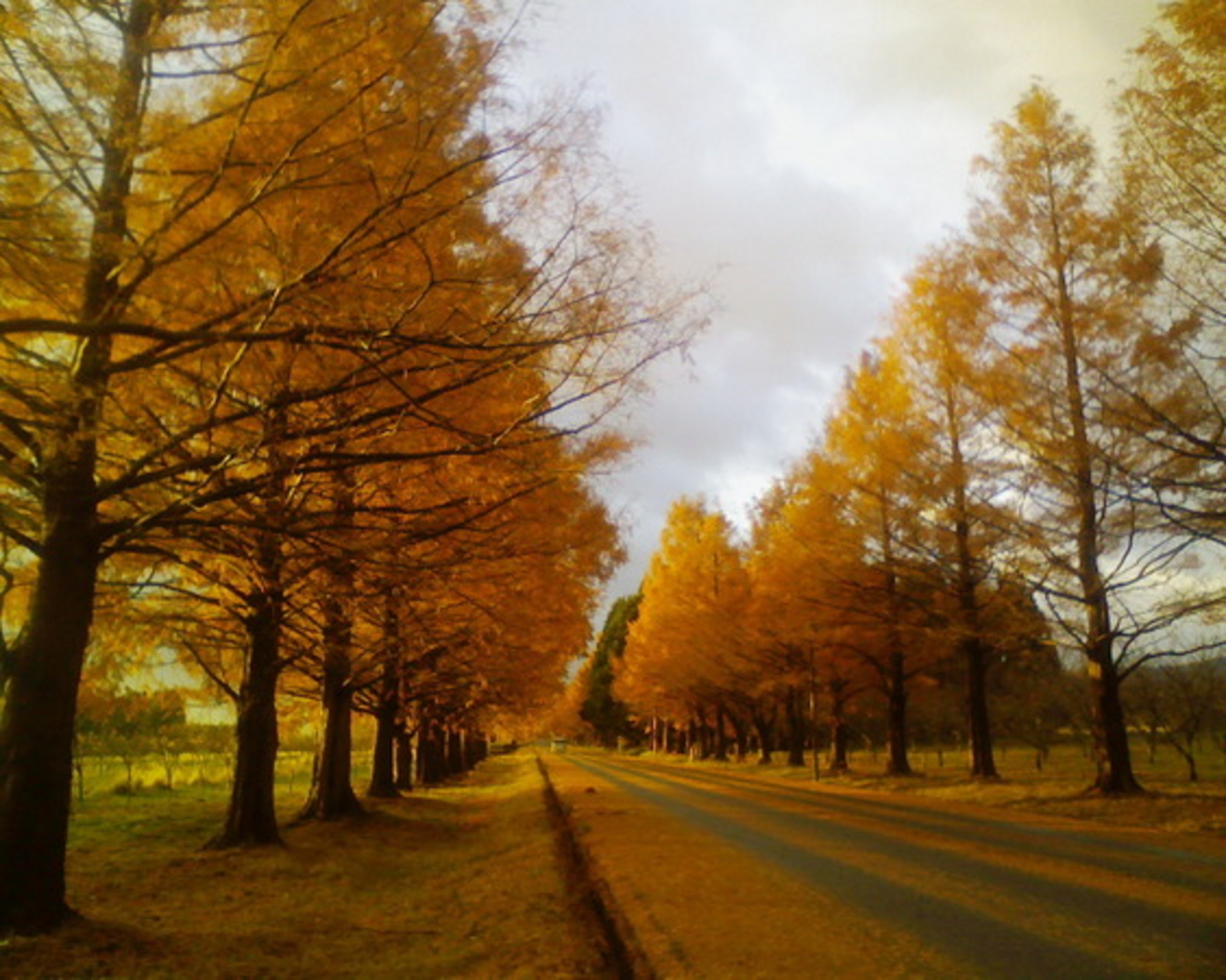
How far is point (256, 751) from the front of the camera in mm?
9945

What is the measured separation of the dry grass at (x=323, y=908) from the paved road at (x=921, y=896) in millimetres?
781

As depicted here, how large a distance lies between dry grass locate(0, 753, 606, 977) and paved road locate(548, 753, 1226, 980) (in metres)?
0.78

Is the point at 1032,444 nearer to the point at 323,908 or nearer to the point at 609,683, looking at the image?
the point at 323,908

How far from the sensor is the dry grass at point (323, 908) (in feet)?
15.8

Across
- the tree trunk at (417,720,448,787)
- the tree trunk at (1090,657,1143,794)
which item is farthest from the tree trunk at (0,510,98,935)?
the tree trunk at (417,720,448,787)

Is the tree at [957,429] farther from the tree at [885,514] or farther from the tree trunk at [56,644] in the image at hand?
the tree trunk at [56,644]

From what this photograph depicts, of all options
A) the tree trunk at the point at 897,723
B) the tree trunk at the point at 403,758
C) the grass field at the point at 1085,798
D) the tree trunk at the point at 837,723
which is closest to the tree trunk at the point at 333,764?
the tree trunk at the point at 403,758

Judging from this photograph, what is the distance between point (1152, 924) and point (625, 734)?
77.5m

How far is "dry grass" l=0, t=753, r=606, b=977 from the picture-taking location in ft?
15.8

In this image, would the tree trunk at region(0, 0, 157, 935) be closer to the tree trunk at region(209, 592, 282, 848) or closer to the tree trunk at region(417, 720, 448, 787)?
the tree trunk at region(209, 592, 282, 848)

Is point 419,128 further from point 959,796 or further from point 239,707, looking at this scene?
point 959,796

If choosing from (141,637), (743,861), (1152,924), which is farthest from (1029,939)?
(141,637)

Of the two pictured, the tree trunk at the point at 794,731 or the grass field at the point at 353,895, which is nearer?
the grass field at the point at 353,895

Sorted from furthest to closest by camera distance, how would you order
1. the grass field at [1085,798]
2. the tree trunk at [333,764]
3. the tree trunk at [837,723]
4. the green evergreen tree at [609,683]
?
the green evergreen tree at [609,683] < the tree trunk at [837,723] < the tree trunk at [333,764] < the grass field at [1085,798]
